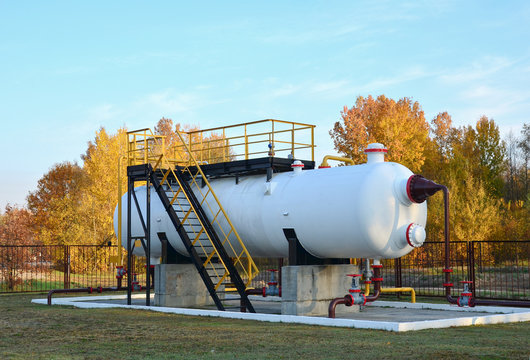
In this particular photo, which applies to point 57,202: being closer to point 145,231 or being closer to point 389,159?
point 389,159

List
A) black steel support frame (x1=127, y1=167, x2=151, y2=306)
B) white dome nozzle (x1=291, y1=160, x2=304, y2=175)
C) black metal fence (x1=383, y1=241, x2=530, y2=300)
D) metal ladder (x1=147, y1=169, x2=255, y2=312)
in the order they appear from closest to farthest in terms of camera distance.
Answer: white dome nozzle (x1=291, y1=160, x2=304, y2=175)
metal ladder (x1=147, y1=169, x2=255, y2=312)
black steel support frame (x1=127, y1=167, x2=151, y2=306)
black metal fence (x1=383, y1=241, x2=530, y2=300)

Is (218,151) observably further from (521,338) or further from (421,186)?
(521,338)

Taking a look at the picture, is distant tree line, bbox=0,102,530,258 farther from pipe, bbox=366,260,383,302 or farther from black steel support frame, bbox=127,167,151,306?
pipe, bbox=366,260,383,302

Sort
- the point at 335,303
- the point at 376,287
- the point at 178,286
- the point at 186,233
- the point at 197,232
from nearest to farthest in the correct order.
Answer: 1. the point at 335,303
2. the point at 376,287
3. the point at 186,233
4. the point at 197,232
5. the point at 178,286

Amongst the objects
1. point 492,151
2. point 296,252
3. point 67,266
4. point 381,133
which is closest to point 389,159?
point 381,133

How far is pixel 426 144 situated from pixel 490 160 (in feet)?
20.9

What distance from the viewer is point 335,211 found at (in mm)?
18188

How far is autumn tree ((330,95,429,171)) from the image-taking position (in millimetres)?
52344

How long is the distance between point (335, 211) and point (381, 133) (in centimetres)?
3612

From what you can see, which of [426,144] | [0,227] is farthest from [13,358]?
[426,144]

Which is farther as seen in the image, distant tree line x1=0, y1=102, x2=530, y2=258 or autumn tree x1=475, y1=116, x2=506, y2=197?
autumn tree x1=475, y1=116, x2=506, y2=197

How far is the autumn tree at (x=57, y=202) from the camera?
5431 cm

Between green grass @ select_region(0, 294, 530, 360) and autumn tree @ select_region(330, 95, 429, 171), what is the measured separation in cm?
3576

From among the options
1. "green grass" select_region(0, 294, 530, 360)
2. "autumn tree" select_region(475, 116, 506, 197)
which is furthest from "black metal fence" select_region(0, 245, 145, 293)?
"autumn tree" select_region(475, 116, 506, 197)
